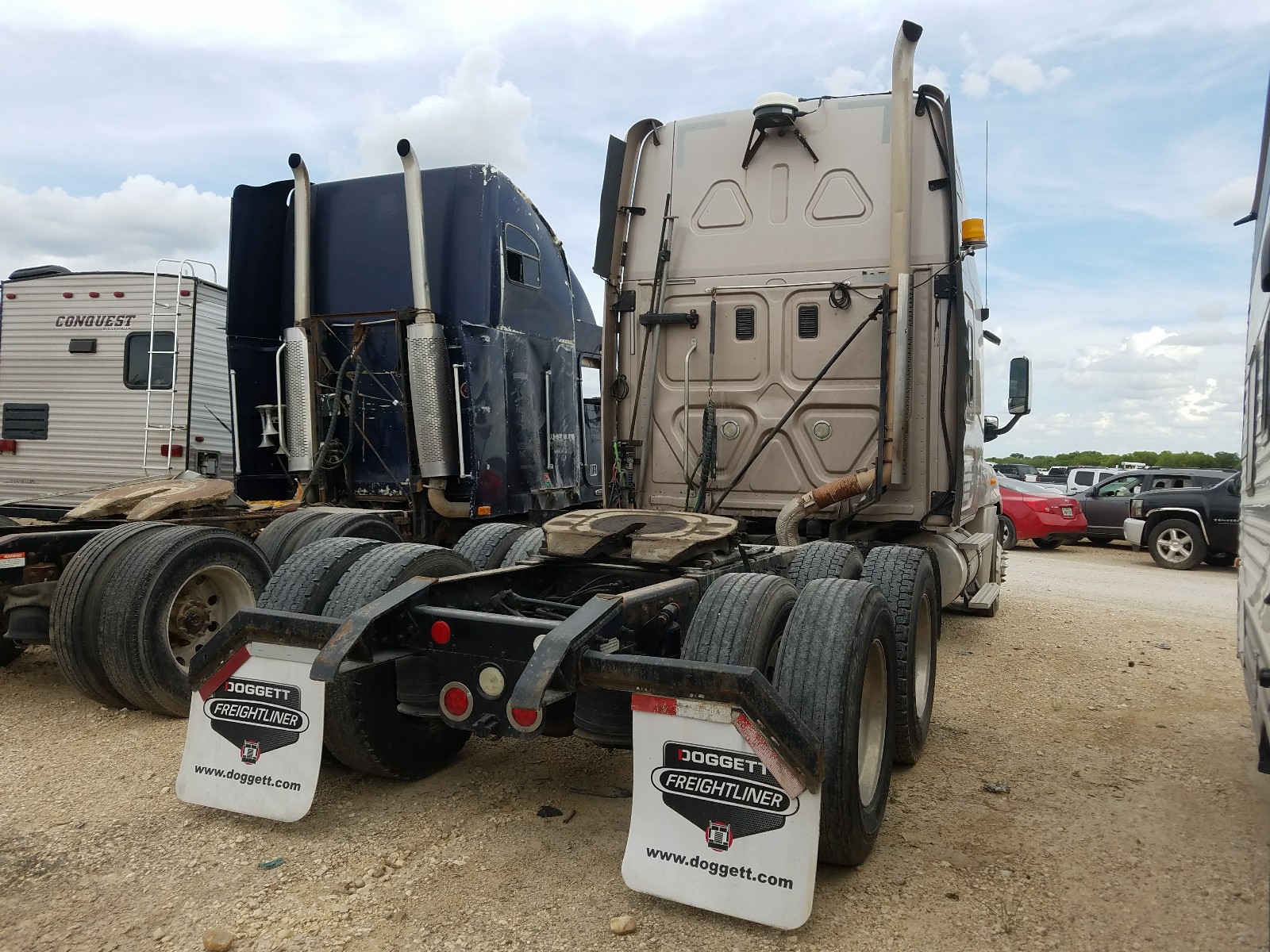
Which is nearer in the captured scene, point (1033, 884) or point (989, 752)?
point (1033, 884)

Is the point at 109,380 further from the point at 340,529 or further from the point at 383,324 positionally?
the point at 340,529

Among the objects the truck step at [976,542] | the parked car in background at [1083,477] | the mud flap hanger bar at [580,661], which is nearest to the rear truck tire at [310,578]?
the mud flap hanger bar at [580,661]

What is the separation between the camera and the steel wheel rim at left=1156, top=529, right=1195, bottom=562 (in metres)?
14.3

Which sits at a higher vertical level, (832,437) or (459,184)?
→ (459,184)

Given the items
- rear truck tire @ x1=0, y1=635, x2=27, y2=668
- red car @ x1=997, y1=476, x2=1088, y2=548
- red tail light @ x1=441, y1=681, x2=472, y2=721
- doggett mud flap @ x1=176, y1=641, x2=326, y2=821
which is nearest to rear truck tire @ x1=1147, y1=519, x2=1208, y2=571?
red car @ x1=997, y1=476, x2=1088, y2=548

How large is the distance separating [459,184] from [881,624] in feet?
19.6

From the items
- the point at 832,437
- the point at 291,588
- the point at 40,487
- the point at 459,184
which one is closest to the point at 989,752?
the point at 832,437

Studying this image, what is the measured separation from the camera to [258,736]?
3459 millimetres

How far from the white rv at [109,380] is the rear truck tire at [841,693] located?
6.79 meters

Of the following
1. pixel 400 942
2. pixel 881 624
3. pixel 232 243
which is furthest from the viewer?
pixel 232 243

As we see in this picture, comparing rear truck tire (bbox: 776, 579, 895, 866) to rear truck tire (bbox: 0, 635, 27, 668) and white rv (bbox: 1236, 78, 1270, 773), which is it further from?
rear truck tire (bbox: 0, 635, 27, 668)

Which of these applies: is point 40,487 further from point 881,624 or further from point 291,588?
point 881,624

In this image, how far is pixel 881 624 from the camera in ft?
11.6

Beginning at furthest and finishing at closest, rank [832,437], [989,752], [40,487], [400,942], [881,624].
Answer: [40,487] < [832,437] < [989,752] < [881,624] < [400,942]
